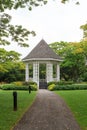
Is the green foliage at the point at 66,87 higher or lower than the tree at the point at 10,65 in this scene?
lower

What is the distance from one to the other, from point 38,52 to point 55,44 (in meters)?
15.7

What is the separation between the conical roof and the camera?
50.5 meters

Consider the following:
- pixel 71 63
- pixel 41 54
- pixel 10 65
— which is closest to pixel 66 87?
pixel 10 65

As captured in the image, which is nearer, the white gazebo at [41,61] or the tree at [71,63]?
the white gazebo at [41,61]

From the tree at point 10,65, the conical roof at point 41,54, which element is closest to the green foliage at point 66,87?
the tree at point 10,65

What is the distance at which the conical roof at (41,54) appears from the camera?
166ft

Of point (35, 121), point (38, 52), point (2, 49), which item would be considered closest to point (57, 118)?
point (35, 121)

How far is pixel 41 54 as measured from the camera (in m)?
51.4

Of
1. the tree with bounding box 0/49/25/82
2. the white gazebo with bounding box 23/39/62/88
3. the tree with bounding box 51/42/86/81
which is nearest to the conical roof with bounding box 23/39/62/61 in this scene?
the white gazebo with bounding box 23/39/62/88

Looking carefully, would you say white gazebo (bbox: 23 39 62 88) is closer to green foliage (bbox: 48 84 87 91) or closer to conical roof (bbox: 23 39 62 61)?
conical roof (bbox: 23 39 62 61)

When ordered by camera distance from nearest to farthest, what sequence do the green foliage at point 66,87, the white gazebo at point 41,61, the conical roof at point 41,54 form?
the green foliage at point 66,87
the white gazebo at point 41,61
the conical roof at point 41,54

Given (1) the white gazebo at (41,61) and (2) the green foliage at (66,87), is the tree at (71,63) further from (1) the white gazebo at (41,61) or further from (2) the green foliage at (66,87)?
(2) the green foliage at (66,87)

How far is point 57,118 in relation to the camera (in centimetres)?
1473

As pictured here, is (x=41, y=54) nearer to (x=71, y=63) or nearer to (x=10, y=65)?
(x=10, y=65)
